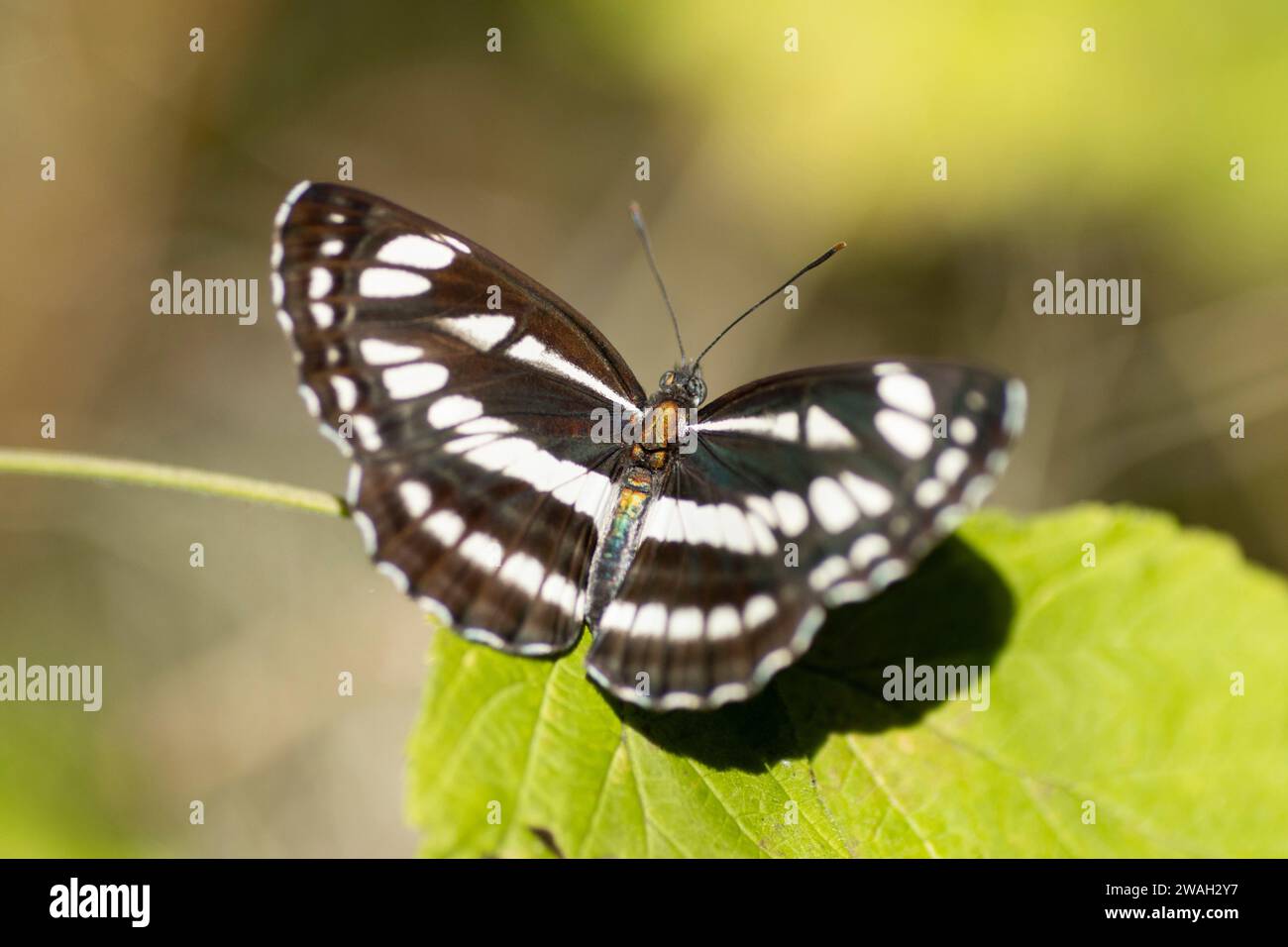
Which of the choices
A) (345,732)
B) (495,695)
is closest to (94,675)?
(345,732)

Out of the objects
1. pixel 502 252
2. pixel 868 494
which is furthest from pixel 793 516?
pixel 502 252

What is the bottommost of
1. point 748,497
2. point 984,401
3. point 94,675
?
point 94,675

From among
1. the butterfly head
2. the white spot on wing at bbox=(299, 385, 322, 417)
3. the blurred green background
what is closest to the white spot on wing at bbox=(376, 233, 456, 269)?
the white spot on wing at bbox=(299, 385, 322, 417)

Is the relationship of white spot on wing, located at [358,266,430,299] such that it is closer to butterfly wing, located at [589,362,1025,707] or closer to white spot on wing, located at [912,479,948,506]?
butterfly wing, located at [589,362,1025,707]

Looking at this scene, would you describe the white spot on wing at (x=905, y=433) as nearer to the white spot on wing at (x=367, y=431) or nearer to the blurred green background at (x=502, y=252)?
the white spot on wing at (x=367, y=431)

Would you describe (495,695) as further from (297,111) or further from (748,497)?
(297,111)

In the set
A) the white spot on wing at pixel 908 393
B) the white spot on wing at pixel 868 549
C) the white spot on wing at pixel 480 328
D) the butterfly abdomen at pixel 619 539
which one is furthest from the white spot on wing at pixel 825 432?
the white spot on wing at pixel 480 328
